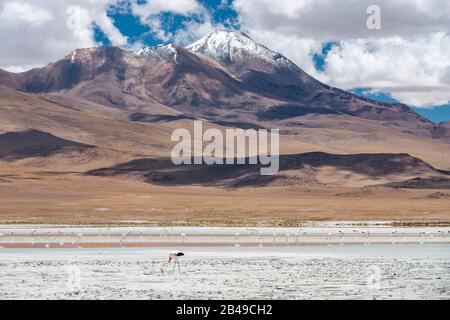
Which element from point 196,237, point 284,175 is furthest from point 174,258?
point 284,175

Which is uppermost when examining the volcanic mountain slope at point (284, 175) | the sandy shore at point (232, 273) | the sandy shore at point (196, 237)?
the volcanic mountain slope at point (284, 175)

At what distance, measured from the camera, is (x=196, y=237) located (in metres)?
57.2

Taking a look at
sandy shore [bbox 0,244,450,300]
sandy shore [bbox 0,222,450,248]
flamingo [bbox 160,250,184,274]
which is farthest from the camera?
sandy shore [bbox 0,222,450,248]

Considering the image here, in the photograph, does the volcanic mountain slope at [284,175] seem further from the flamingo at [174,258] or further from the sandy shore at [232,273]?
the flamingo at [174,258]

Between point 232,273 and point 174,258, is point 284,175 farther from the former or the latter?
point 232,273

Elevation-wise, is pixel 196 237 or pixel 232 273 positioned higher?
pixel 196 237

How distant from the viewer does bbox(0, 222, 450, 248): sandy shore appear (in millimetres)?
53031

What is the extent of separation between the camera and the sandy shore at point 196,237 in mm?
53031

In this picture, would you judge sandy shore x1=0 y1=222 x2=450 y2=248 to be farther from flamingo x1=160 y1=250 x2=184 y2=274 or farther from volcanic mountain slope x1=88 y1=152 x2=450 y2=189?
volcanic mountain slope x1=88 y1=152 x2=450 y2=189

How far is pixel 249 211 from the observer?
308 feet

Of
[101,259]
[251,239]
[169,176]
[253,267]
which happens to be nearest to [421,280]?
[253,267]

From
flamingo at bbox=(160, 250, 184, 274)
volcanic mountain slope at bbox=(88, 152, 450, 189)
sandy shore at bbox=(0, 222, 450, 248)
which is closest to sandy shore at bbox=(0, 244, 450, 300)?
flamingo at bbox=(160, 250, 184, 274)

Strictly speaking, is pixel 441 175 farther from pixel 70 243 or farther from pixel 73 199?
pixel 70 243

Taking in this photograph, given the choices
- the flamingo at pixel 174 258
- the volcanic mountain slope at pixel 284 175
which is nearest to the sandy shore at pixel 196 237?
the flamingo at pixel 174 258
